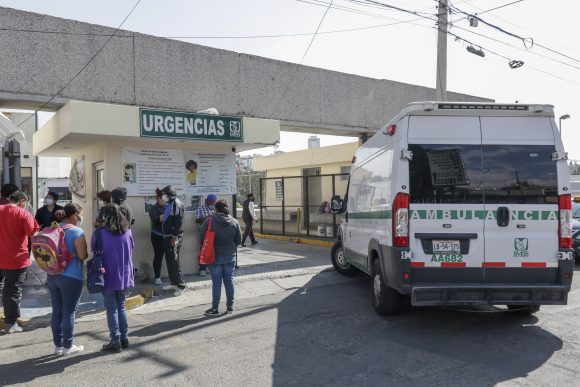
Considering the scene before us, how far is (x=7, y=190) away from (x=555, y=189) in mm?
7047

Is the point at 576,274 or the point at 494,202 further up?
the point at 494,202

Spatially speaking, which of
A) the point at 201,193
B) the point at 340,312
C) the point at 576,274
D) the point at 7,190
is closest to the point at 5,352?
the point at 7,190

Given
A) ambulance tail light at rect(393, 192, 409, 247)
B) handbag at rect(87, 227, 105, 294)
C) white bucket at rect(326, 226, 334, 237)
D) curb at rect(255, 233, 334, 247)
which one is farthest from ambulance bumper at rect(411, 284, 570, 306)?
white bucket at rect(326, 226, 334, 237)

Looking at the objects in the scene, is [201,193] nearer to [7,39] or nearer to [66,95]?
[66,95]

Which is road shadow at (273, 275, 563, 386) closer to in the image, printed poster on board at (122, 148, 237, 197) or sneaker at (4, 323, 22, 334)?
sneaker at (4, 323, 22, 334)

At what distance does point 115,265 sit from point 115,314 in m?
0.57

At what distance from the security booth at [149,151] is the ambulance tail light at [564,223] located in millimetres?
5746

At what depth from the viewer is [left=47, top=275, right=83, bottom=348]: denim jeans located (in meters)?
5.17

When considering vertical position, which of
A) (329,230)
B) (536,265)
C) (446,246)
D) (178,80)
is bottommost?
(329,230)

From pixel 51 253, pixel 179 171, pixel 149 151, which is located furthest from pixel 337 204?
pixel 51 253

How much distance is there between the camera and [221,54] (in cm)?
1148

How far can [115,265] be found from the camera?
17.3ft

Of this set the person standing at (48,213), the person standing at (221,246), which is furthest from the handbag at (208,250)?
the person standing at (48,213)

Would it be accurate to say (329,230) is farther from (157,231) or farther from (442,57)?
(157,231)
